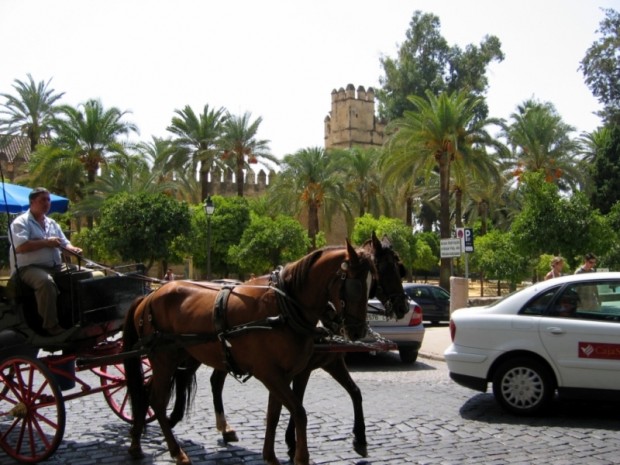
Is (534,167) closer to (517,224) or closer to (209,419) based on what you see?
(517,224)

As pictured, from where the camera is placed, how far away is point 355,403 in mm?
6156

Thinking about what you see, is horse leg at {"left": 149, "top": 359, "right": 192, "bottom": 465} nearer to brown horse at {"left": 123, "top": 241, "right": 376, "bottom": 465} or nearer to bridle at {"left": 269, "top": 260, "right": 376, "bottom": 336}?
brown horse at {"left": 123, "top": 241, "right": 376, "bottom": 465}

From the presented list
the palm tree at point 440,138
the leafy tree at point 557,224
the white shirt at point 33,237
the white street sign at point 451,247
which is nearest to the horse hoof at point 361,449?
the white shirt at point 33,237

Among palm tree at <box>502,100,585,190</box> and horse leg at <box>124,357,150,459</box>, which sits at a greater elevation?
palm tree at <box>502,100,585,190</box>

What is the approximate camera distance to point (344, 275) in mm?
5430

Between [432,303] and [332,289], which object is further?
[432,303]

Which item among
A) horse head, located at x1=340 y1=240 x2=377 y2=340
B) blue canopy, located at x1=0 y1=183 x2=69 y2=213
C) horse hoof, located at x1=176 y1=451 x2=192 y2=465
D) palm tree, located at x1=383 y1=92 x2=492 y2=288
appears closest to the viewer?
horse head, located at x1=340 y1=240 x2=377 y2=340

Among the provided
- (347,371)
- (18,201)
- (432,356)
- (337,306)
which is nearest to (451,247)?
(432,356)

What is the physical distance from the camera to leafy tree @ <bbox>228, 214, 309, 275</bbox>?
113 ft

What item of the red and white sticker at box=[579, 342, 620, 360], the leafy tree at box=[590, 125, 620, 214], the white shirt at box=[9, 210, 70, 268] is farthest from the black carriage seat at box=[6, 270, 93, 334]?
the leafy tree at box=[590, 125, 620, 214]

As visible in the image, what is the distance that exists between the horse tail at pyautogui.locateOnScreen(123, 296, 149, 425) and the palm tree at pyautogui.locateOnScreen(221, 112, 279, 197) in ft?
99.8

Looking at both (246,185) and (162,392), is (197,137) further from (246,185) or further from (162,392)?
(162,392)

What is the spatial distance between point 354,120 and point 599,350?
55865 millimetres

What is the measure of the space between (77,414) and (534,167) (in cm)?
3142
